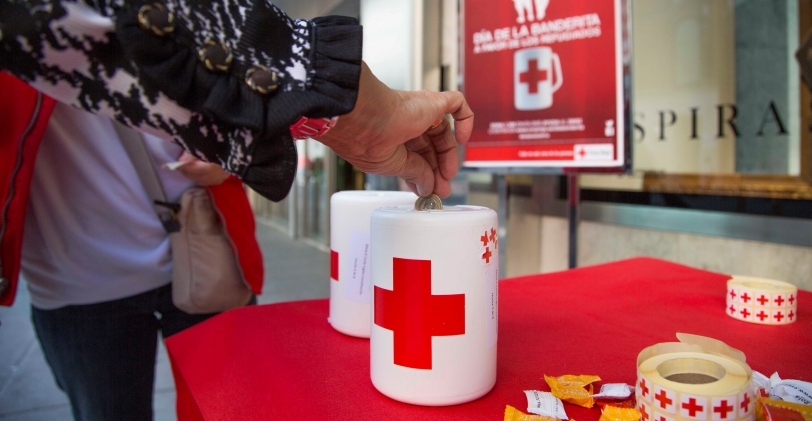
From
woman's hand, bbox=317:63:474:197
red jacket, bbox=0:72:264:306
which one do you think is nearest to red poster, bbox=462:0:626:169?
woman's hand, bbox=317:63:474:197

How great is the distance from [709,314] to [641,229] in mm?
1614

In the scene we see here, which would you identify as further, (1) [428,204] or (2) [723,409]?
(1) [428,204]

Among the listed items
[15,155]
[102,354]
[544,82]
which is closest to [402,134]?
[15,155]

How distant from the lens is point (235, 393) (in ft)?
2.08

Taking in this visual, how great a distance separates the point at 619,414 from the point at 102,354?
983mm

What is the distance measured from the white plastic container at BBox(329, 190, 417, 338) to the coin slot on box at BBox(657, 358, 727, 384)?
414mm

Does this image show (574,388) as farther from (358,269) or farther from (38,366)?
(38,366)

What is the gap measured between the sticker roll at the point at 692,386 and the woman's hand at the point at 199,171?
3.02 ft

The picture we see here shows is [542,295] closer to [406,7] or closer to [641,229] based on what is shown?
[641,229]

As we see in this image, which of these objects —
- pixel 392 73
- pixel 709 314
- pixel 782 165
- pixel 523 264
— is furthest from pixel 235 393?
pixel 392 73

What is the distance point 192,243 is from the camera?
3.67ft

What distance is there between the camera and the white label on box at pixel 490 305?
0.58 m

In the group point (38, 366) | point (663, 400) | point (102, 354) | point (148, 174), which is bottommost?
point (38, 366)

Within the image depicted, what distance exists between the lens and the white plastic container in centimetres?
78
